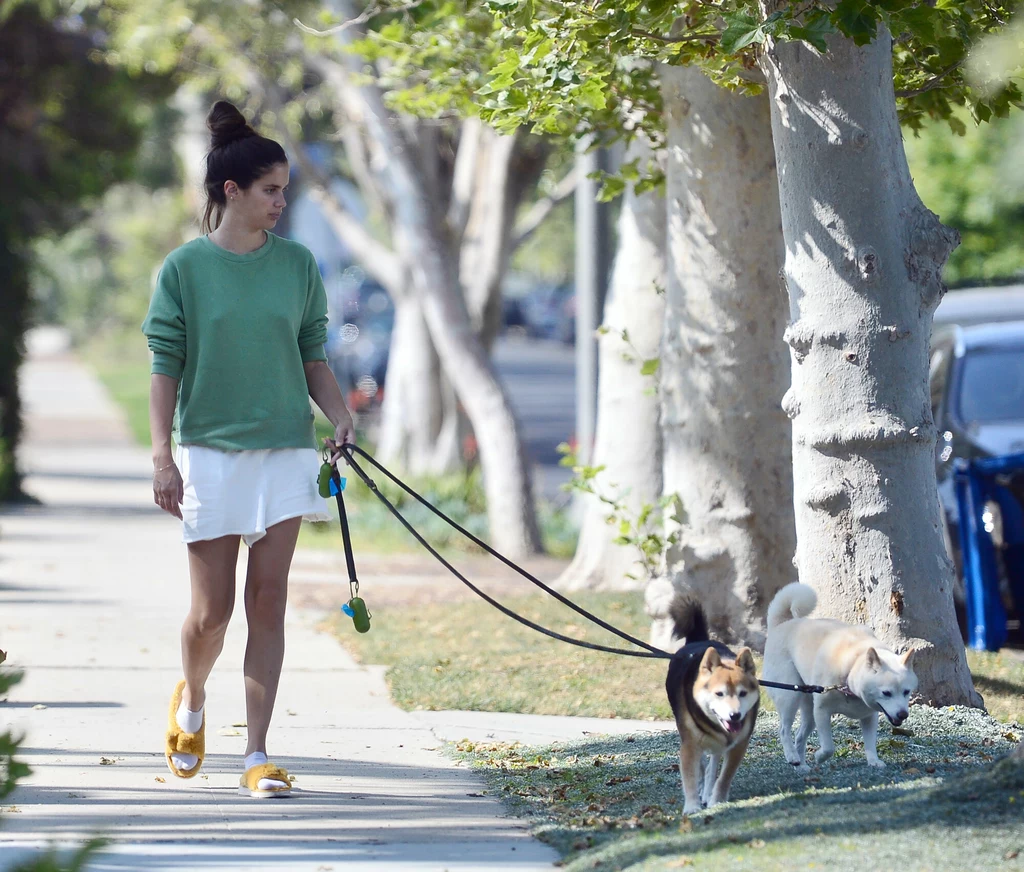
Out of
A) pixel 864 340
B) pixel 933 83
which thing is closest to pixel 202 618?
pixel 864 340

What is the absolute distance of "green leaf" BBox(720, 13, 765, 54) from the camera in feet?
17.0

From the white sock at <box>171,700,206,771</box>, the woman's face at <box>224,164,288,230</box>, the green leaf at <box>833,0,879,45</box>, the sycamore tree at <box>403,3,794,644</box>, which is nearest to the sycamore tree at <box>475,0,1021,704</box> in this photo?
the green leaf at <box>833,0,879,45</box>

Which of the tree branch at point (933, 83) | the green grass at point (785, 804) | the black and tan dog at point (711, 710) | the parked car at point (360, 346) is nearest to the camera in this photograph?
the green grass at point (785, 804)

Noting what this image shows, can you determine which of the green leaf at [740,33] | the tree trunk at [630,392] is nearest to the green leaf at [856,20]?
the green leaf at [740,33]

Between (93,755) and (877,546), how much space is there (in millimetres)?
3048

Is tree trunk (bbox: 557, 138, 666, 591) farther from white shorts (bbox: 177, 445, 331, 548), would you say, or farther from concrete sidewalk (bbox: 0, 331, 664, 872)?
white shorts (bbox: 177, 445, 331, 548)

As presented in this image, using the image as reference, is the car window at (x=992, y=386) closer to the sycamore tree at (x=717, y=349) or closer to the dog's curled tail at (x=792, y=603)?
the sycamore tree at (x=717, y=349)

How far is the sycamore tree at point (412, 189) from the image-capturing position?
498 inches

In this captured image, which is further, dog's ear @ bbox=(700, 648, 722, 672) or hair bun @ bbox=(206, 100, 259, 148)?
hair bun @ bbox=(206, 100, 259, 148)

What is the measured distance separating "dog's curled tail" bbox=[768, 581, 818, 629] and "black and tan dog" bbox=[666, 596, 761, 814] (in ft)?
1.55

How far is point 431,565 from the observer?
12281 millimetres

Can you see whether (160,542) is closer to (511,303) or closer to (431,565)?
(431,565)

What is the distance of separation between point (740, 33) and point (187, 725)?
303cm

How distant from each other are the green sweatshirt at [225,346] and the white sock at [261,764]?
1024mm
